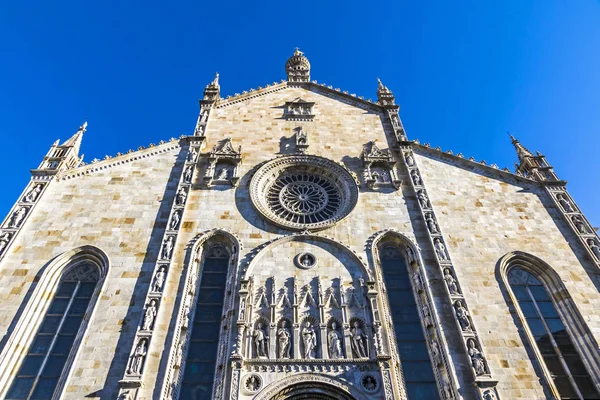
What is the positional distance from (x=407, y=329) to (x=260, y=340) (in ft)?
15.2

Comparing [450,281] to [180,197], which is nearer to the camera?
[450,281]

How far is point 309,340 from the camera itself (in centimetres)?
1254

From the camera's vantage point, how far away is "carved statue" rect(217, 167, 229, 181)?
57.0ft

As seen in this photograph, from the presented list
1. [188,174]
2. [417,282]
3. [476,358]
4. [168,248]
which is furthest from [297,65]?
[476,358]

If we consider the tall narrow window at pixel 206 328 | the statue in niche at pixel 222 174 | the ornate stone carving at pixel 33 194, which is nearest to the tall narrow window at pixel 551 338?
the tall narrow window at pixel 206 328

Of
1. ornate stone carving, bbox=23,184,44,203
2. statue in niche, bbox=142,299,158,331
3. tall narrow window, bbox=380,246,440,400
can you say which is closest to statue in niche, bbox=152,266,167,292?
statue in niche, bbox=142,299,158,331

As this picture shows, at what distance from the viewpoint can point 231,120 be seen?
20.5 meters

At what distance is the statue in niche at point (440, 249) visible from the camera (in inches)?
579

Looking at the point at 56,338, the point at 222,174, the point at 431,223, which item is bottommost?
the point at 56,338

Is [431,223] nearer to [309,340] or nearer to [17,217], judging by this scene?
[309,340]

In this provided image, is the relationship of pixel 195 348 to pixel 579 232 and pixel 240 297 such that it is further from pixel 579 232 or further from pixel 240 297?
pixel 579 232

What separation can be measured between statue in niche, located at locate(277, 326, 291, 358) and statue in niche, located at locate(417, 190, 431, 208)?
24.0 feet

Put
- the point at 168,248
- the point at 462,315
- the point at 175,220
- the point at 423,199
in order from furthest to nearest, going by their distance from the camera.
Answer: the point at 423,199 → the point at 175,220 → the point at 168,248 → the point at 462,315

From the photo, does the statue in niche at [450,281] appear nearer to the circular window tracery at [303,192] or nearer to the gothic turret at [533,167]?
the circular window tracery at [303,192]
